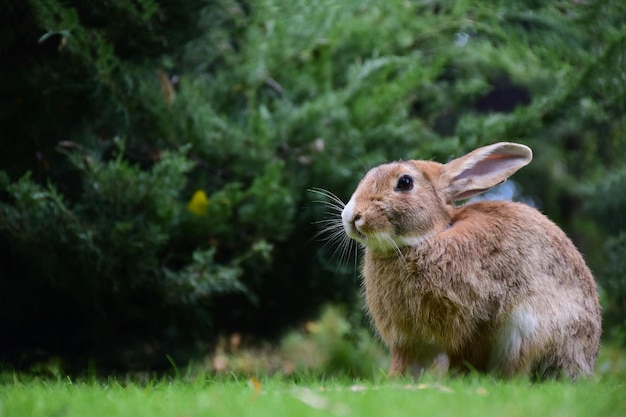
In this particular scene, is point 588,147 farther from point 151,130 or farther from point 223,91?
point 151,130

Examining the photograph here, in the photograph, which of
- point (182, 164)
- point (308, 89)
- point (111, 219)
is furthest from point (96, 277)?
point (308, 89)

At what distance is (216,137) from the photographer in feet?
17.0

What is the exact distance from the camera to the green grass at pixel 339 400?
246 cm

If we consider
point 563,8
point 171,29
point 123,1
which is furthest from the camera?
point 563,8

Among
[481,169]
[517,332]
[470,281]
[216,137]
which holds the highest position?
[481,169]

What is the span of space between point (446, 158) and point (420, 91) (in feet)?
3.73

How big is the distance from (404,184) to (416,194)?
8 cm

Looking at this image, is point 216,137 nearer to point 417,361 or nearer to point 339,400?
point 417,361

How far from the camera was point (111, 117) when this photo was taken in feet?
16.5

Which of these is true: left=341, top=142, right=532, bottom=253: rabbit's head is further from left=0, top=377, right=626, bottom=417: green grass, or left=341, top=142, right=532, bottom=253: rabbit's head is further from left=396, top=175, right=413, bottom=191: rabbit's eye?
left=0, top=377, right=626, bottom=417: green grass

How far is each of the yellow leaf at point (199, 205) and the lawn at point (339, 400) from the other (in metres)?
1.85

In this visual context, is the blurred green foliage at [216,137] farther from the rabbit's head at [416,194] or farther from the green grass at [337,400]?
the green grass at [337,400]

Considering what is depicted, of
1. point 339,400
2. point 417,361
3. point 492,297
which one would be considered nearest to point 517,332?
point 492,297

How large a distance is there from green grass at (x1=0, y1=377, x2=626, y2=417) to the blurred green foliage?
5.18 ft
